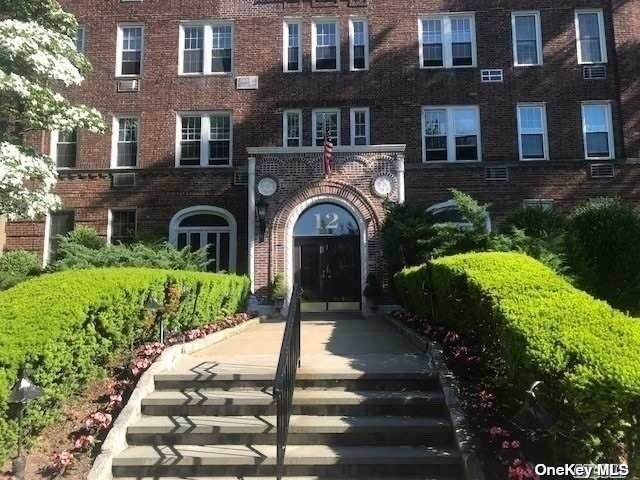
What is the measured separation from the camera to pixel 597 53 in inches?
691

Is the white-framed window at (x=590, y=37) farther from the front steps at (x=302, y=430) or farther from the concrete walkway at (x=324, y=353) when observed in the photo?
the front steps at (x=302, y=430)

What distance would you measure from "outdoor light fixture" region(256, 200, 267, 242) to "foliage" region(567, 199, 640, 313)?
25.9 ft

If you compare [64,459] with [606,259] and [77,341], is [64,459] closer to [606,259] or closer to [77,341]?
[77,341]

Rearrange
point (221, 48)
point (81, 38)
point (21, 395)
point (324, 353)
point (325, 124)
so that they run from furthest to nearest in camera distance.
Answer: point (81, 38)
point (221, 48)
point (325, 124)
point (324, 353)
point (21, 395)

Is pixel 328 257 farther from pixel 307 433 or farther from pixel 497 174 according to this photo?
→ pixel 307 433

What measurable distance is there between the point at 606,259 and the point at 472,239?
3.13 meters

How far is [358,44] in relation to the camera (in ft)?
58.5

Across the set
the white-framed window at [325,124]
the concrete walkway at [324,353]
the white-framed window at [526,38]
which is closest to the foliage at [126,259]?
the concrete walkway at [324,353]

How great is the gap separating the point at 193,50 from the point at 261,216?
6586 millimetres

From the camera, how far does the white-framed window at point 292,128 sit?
1744cm

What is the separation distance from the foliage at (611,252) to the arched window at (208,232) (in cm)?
993

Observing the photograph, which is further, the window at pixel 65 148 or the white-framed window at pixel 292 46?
the white-framed window at pixel 292 46

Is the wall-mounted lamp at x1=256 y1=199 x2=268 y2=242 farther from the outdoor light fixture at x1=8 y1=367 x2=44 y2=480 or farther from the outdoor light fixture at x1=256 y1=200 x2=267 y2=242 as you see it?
the outdoor light fixture at x1=8 y1=367 x2=44 y2=480

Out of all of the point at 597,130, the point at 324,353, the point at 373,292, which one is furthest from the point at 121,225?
the point at 597,130
